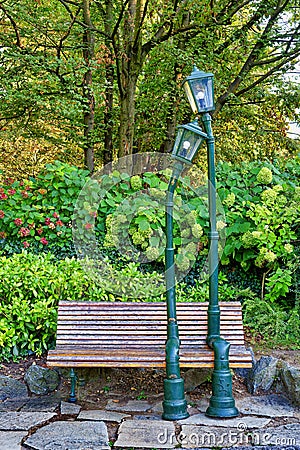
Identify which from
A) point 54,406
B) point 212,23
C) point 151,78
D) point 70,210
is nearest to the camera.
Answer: point 54,406

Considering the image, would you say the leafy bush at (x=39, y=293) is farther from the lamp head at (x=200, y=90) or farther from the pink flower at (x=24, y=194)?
the lamp head at (x=200, y=90)

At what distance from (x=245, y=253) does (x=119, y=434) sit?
2.96 metres

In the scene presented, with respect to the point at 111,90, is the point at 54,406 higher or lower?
lower

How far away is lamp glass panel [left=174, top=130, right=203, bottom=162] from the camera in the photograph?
394 centimetres

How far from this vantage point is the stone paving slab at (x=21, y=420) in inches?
144

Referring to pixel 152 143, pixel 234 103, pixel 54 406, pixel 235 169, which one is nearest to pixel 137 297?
pixel 54 406

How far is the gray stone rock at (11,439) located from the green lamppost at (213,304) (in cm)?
131

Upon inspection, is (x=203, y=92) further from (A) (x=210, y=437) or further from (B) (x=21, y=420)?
(B) (x=21, y=420)

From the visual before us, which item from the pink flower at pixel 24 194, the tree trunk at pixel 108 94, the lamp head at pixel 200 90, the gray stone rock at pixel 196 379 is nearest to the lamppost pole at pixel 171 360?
the lamp head at pixel 200 90

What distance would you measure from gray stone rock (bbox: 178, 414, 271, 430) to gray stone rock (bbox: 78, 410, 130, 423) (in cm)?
44

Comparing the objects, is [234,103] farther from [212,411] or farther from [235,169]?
[212,411]

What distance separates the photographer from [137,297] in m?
5.23

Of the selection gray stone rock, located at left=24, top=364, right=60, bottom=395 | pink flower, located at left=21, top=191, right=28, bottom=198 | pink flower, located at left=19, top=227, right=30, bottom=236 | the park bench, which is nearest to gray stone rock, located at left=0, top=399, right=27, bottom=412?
gray stone rock, located at left=24, top=364, right=60, bottom=395

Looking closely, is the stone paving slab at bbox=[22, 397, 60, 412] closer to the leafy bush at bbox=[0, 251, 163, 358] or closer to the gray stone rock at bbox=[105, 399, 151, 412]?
the gray stone rock at bbox=[105, 399, 151, 412]
